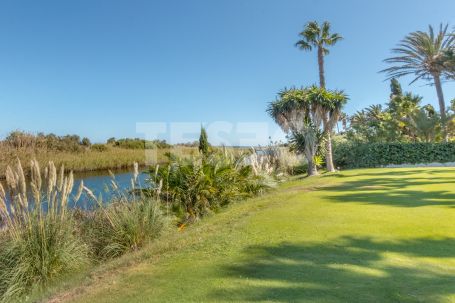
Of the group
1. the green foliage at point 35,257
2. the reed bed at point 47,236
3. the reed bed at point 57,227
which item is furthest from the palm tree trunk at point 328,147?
the green foliage at point 35,257

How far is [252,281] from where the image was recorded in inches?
117

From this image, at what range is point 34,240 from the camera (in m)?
3.94

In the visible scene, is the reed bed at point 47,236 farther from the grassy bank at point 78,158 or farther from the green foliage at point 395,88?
the green foliage at point 395,88

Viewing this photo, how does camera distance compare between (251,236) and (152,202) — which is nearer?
(251,236)

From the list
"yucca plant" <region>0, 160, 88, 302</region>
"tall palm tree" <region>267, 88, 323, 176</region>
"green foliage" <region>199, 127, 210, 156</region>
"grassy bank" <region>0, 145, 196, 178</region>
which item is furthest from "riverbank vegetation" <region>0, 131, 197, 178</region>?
"yucca plant" <region>0, 160, 88, 302</region>

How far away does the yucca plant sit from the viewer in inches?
151

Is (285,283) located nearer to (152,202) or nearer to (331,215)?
(331,215)

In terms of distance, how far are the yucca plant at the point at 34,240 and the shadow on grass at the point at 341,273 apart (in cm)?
226

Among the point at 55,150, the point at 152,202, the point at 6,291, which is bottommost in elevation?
the point at 6,291

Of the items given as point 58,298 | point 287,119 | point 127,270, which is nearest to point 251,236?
point 127,270

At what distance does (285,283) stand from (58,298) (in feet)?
7.28

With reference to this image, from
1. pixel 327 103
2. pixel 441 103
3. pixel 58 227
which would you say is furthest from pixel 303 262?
pixel 441 103

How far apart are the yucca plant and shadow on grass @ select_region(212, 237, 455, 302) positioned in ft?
7.42

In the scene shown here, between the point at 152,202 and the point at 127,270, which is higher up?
the point at 152,202
